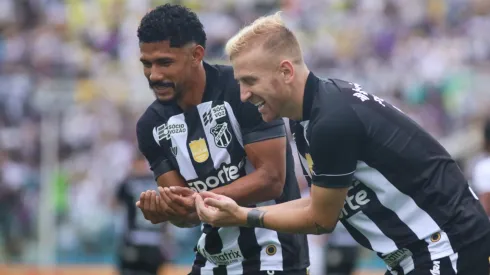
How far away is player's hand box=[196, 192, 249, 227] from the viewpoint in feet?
16.3

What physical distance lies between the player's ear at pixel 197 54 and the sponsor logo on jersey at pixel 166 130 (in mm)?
390

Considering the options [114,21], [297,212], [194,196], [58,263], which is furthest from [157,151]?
[114,21]

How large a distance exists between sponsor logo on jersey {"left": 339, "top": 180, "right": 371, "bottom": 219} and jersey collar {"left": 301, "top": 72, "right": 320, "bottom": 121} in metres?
0.41

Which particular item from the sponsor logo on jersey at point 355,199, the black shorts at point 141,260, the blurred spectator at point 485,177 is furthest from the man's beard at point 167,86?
the black shorts at point 141,260

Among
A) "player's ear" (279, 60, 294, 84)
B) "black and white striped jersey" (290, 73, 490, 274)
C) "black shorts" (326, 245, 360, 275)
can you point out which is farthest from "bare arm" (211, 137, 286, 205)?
"black shorts" (326, 245, 360, 275)

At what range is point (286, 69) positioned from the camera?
16.0 ft

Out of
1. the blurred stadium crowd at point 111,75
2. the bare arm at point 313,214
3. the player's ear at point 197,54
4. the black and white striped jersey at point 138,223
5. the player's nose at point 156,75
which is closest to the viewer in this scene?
the bare arm at point 313,214

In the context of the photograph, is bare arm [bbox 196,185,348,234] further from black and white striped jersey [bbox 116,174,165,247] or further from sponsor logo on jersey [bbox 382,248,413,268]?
black and white striped jersey [bbox 116,174,165,247]

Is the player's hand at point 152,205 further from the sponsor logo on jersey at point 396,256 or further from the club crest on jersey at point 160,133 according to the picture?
the sponsor logo on jersey at point 396,256

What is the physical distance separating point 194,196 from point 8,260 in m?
10.4

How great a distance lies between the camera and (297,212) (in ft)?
16.2

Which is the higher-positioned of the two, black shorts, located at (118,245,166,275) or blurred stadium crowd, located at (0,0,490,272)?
blurred stadium crowd, located at (0,0,490,272)

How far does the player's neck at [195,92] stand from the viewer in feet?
19.0

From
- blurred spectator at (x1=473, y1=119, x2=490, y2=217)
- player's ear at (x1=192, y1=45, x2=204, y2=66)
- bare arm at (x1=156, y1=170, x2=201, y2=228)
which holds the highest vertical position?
player's ear at (x1=192, y1=45, x2=204, y2=66)
